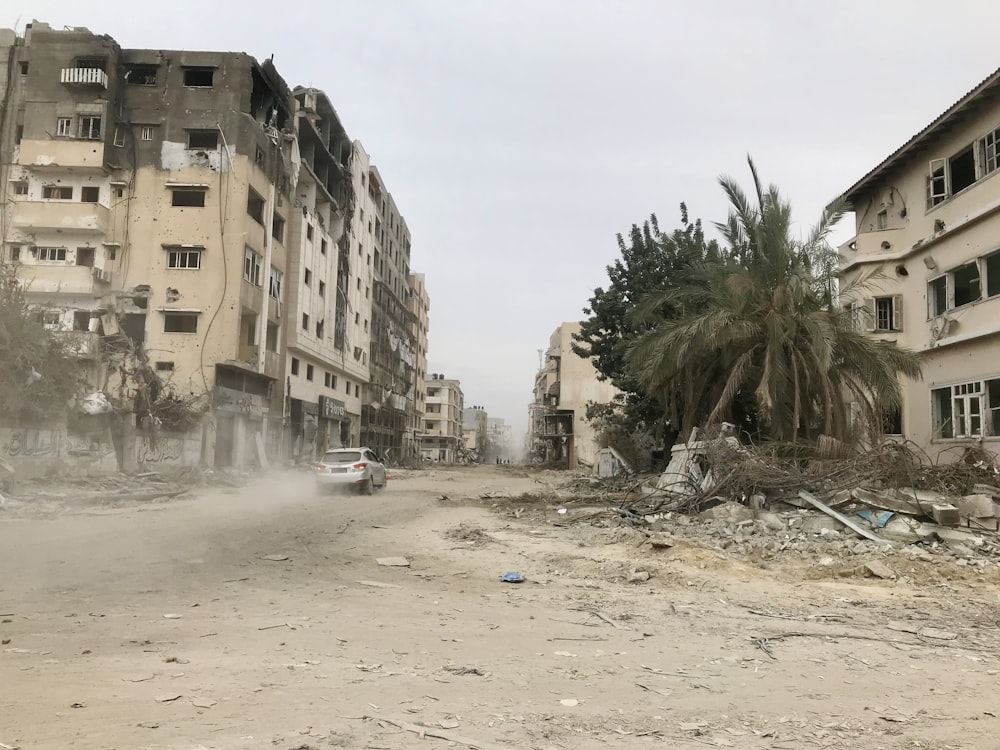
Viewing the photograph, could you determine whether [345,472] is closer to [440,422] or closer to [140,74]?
[140,74]

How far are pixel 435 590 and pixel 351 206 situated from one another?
4707 centimetres

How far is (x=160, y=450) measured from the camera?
2977 cm

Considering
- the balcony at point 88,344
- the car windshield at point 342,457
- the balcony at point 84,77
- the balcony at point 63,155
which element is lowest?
the car windshield at point 342,457

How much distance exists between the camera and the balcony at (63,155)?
34531 millimetres

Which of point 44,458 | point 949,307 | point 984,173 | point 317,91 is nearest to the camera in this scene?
point 984,173

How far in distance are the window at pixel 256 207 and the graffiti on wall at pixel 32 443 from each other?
54.8 ft

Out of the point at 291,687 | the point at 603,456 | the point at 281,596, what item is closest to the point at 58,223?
the point at 603,456

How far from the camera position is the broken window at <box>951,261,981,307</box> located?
19312 mm

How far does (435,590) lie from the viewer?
938 centimetres

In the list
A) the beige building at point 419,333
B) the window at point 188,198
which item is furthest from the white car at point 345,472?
the beige building at point 419,333

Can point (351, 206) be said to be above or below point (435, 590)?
above

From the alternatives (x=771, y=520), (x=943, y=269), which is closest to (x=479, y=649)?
(x=771, y=520)

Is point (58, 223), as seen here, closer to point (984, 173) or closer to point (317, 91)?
point (317, 91)

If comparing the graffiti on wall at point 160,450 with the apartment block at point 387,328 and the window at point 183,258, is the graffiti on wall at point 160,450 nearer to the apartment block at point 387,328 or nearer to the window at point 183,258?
the window at point 183,258
